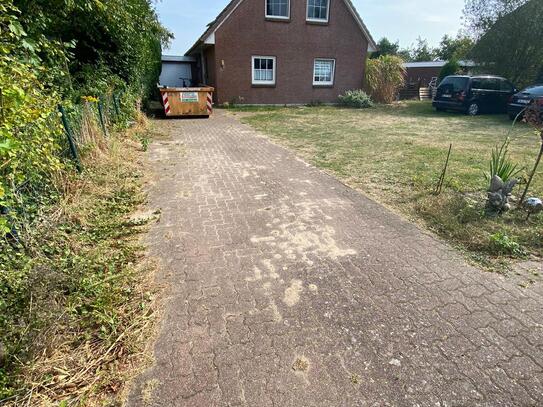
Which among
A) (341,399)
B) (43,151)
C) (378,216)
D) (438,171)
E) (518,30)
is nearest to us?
(341,399)

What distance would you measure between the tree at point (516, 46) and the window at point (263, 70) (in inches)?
496

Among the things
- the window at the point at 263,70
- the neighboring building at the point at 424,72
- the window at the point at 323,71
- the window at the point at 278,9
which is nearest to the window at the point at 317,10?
the window at the point at 278,9

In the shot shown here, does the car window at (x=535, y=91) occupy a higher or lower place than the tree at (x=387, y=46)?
lower

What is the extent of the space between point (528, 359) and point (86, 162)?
238 inches

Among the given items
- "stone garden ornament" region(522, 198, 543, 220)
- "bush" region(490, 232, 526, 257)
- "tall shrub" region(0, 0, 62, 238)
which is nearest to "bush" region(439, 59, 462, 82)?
"stone garden ornament" region(522, 198, 543, 220)

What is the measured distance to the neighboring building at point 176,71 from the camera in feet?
84.7

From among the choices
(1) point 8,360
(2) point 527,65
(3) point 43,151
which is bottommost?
A: (1) point 8,360

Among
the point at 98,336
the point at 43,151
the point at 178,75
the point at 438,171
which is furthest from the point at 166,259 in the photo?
the point at 178,75

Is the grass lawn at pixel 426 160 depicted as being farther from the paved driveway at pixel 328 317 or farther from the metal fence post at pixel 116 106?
the metal fence post at pixel 116 106

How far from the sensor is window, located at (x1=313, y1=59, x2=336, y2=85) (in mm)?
17844

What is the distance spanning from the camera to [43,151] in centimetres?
280

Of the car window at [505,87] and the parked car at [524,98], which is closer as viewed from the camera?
the parked car at [524,98]

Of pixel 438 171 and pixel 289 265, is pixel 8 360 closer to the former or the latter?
pixel 289 265

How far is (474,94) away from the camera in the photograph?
45.8 ft
